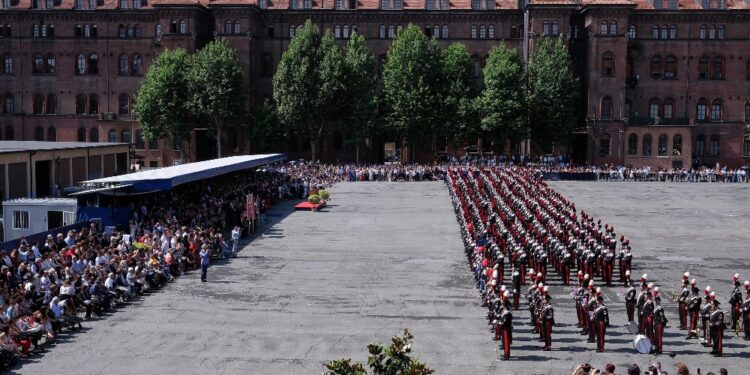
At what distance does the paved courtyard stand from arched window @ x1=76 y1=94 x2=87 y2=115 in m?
54.1

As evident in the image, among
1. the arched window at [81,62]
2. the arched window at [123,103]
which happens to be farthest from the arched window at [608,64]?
the arched window at [81,62]

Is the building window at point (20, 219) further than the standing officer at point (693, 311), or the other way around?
the building window at point (20, 219)

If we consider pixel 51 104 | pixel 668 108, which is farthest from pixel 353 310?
pixel 51 104

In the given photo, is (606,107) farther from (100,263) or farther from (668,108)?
(100,263)

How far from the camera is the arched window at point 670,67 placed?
86312 mm

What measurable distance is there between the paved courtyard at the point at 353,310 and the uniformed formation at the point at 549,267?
0.53 meters

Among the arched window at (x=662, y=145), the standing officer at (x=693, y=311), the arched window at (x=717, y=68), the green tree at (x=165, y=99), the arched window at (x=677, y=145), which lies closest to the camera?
the standing officer at (x=693, y=311)

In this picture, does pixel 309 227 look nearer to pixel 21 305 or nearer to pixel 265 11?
pixel 21 305

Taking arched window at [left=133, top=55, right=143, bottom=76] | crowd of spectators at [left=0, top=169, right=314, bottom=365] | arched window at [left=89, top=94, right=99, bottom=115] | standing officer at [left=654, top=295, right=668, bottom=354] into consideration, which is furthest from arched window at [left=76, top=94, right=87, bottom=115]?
standing officer at [left=654, top=295, right=668, bottom=354]

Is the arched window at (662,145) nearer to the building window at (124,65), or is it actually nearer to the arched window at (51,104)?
the building window at (124,65)

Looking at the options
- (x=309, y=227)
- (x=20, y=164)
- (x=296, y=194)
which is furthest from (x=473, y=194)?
(x=20, y=164)

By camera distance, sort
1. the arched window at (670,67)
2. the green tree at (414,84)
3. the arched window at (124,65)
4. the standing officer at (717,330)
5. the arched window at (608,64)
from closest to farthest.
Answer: the standing officer at (717,330)
the green tree at (414,84)
the arched window at (608,64)
the arched window at (670,67)
the arched window at (124,65)

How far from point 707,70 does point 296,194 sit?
50.8 m

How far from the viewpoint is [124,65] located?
291 ft
